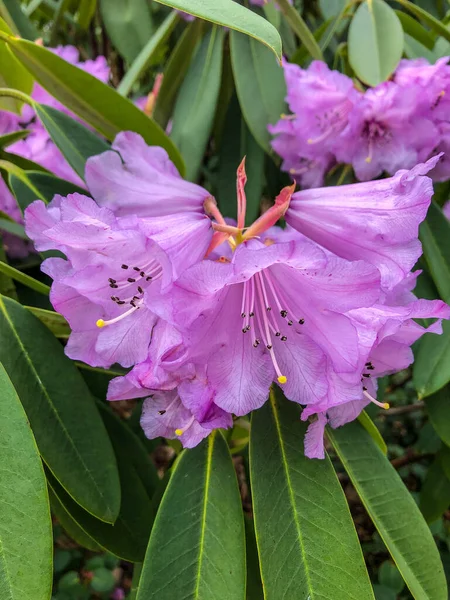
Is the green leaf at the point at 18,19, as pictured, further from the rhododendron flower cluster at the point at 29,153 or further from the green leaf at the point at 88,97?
the green leaf at the point at 88,97

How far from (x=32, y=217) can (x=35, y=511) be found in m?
0.31

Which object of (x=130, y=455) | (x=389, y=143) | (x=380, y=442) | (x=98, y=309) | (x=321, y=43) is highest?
(x=321, y=43)

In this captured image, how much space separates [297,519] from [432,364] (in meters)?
0.32

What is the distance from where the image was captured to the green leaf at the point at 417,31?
108 cm

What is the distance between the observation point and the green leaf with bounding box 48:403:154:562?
71 centimetres

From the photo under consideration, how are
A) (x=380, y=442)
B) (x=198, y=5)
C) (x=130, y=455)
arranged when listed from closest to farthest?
(x=198, y=5)
(x=380, y=442)
(x=130, y=455)

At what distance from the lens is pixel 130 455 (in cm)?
86

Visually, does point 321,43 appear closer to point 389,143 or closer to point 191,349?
point 389,143

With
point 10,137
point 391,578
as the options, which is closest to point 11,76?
point 10,137

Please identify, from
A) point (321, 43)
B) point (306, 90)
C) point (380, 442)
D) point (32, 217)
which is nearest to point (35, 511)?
point (32, 217)

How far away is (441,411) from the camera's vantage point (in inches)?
33.4

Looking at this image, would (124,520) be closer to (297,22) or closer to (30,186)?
(30,186)

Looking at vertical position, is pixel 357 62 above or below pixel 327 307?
above

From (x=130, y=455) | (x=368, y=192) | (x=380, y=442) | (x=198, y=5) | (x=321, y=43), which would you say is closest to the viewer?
(x=198, y=5)
